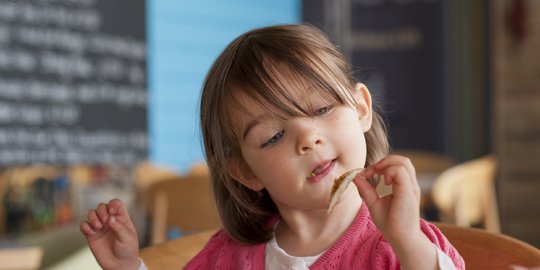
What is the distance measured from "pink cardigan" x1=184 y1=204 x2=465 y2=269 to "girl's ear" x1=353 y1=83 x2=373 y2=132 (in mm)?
131

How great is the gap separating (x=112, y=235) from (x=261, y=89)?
331 millimetres

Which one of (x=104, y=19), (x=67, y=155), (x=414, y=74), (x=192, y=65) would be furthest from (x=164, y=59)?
(x=414, y=74)

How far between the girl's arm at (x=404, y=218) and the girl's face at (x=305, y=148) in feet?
0.47

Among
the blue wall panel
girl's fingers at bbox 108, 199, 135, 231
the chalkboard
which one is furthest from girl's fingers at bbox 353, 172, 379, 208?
the blue wall panel

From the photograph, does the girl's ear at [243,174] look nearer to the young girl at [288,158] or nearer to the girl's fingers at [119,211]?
the young girl at [288,158]

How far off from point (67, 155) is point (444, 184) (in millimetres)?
2290

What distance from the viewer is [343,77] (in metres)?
1.25

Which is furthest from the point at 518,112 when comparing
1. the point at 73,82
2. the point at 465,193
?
the point at 73,82

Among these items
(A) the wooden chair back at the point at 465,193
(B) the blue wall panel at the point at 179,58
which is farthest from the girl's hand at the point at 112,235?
(B) the blue wall panel at the point at 179,58

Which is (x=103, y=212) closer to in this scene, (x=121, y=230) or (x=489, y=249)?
(x=121, y=230)

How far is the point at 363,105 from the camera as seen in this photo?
49.6 inches

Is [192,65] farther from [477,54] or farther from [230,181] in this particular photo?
[230,181]

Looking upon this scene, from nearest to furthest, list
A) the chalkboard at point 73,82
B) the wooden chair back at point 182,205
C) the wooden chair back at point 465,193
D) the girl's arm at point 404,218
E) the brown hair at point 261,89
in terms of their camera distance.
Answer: the girl's arm at point 404,218 → the brown hair at point 261,89 → the wooden chair back at point 182,205 → the wooden chair back at point 465,193 → the chalkboard at point 73,82

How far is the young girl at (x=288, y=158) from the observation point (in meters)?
1.15
